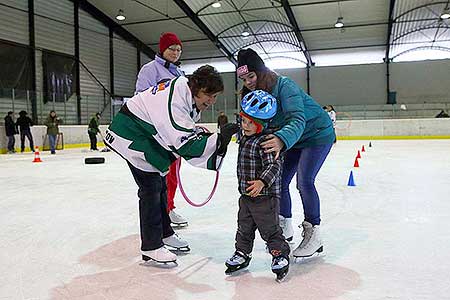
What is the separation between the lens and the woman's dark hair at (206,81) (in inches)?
92.4

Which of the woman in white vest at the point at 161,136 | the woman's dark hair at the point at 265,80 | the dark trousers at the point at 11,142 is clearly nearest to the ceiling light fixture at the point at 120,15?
the dark trousers at the point at 11,142

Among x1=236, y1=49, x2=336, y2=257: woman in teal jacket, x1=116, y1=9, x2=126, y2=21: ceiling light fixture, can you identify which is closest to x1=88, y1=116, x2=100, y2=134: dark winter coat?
x1=116, y1=9, x2=126, y2=21: ceiling light fixture

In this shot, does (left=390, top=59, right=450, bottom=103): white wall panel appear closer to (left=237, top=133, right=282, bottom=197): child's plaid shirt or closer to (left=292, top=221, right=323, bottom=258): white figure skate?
(left=292, top=221, right=323, bottom=258): white figure skate

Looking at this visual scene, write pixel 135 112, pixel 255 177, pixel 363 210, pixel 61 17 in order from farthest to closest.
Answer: pixel 61 17, pixel 363 210, pixel 135 112, pixel 255 177

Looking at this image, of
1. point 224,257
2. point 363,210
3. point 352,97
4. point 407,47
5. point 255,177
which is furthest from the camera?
point 352,97

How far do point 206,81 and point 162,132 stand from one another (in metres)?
0.37

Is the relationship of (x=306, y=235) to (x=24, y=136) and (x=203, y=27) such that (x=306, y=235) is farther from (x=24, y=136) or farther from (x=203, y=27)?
(x=203, y=27)

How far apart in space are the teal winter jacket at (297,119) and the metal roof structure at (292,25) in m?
17.9

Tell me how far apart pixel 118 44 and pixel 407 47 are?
1623cm

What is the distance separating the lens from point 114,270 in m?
2.59

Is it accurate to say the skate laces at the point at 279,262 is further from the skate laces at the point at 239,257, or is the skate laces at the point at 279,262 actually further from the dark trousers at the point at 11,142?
the dark trousers at the point at 11,142

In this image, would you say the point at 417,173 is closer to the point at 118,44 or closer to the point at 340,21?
the point at 340,21

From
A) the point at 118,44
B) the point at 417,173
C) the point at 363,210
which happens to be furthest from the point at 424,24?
the point at 363,210

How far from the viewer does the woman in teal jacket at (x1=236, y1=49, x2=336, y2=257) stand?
7.98 feet
